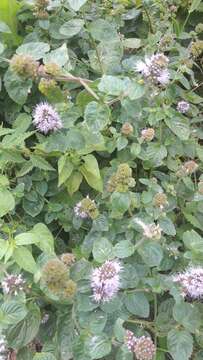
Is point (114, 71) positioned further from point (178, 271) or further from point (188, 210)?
point (178, 271)

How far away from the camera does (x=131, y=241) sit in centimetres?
128

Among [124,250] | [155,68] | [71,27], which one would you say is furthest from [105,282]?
[71,27]

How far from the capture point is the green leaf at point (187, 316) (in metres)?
1.14

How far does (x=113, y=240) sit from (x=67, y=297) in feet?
1.05

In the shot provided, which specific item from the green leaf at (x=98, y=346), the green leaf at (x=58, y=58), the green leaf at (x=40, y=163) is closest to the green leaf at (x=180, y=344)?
the green leaf at (x=98, y=346)

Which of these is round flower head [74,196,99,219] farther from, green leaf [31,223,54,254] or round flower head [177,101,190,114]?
round flower head [177,101,190,114]

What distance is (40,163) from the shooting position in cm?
146

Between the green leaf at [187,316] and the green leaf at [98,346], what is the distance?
165mm

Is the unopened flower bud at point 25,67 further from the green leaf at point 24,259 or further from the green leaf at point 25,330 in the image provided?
the green leaf at point 25,330

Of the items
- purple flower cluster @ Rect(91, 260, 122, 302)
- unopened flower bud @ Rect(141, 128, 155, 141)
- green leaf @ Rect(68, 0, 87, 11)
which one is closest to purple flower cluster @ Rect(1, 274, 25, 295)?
purple flower cluster @ Rect(91, 260, 122, 302)

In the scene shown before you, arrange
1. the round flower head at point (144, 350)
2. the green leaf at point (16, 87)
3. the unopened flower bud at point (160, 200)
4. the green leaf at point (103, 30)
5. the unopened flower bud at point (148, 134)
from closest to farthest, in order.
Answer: the round flower head at point (144, 350) < the unopened flower bud at point (160, 200) < the unopened flower bud at point (148, 134) < the green leaf at point (16, 87) < the green leaf at point (103, 30)

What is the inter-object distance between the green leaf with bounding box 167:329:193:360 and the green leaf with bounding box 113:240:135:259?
0.20m

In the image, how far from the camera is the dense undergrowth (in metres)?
1.13

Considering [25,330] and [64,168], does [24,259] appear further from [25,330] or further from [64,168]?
[64,168]
